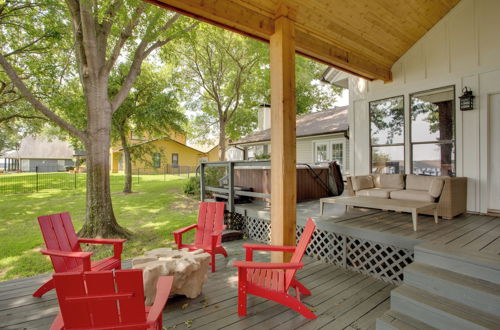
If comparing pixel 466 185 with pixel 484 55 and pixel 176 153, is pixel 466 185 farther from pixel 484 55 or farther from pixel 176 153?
pixel 176 153

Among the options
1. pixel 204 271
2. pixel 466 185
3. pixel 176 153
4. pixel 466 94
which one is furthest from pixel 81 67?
pixel 176 153

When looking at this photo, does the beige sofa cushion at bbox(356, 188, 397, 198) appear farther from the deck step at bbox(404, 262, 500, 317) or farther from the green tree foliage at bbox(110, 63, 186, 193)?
the green tree foliage at bbox(110, 63, 186, 193)

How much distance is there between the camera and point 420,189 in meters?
5.14

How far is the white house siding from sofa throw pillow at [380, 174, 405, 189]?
50cm

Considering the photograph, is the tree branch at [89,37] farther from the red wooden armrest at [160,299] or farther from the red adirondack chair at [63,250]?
the red wooden armrest at [160,299]

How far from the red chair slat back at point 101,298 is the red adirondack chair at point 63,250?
1.22m

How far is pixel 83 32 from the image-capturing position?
5.48 meters

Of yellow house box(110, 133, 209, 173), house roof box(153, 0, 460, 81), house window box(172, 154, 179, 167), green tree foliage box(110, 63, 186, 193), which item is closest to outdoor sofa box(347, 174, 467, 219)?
house roof box(153, 0, 460, 81)

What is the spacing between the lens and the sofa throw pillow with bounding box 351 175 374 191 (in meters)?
5.67

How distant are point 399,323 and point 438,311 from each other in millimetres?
350

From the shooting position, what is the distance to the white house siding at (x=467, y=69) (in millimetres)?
4750

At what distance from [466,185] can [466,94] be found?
1742mm

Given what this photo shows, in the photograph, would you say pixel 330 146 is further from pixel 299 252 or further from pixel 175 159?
pixel 175 159

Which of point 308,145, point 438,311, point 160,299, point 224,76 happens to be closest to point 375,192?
point 438,311
